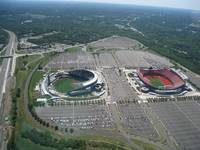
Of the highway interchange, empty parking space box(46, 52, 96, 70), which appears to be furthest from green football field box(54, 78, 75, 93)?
the highway interchange

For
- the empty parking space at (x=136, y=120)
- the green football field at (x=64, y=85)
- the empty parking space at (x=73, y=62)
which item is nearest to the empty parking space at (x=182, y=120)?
the empty parking space at (x=136, y=120)

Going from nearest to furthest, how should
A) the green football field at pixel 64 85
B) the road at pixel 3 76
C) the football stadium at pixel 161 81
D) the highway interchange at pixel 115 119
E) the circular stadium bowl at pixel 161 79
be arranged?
the road at pixel 3 76 → the highway interchange at pixel 115 119 → the green football field at pixel 64 85 → the football stadium at pixel 161 81 → the circular stadium bowl at pixel 161 79

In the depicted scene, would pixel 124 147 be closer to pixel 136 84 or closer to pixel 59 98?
pixel 59 98

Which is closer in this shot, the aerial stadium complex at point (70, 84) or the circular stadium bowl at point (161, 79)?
the aerial stadium complex at point (70, 84)

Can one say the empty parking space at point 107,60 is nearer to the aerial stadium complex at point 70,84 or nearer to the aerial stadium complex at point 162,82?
the aerial stadium complex at point 162,82

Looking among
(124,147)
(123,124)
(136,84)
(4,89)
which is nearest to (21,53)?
(4,89)

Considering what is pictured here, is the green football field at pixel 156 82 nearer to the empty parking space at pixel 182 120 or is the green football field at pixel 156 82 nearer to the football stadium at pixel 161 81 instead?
the football stadium at pixel 161 81

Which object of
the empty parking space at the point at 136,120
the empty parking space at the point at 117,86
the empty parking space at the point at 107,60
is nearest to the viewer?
the empty parking space at the point at 136,120

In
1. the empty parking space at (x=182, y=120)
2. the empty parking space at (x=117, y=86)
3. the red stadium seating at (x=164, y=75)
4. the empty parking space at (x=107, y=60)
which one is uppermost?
the empty parking space at (x=107, y=60)

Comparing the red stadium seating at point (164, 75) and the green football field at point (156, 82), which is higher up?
the red stadium seating at point (164, 75)
